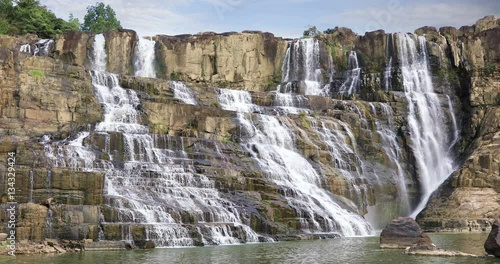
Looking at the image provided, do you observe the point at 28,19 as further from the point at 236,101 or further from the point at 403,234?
the point at 403,234

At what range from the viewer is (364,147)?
63.8 metres

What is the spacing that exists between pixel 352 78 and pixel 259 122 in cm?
2498

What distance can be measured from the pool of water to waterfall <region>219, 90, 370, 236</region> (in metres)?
8.03

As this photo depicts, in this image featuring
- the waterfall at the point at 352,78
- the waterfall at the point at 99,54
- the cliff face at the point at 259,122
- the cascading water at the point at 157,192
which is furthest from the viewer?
the waterfall at the point at 352,78

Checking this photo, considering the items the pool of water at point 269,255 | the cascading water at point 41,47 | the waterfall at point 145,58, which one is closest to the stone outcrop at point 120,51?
the waterfall at point 145,58

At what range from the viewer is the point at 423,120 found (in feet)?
233

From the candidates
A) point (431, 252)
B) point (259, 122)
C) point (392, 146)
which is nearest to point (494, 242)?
point (431, 252)

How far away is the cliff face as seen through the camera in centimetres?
3984

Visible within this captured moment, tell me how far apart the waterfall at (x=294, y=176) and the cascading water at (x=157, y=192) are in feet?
20.7

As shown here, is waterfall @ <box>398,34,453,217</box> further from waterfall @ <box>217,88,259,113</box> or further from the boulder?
the boulder

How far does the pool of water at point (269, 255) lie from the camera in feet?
96.5

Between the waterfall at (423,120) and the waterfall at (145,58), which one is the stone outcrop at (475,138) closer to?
the waterfall at (423,120)

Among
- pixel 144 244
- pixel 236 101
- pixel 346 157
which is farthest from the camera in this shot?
pixel 236 101

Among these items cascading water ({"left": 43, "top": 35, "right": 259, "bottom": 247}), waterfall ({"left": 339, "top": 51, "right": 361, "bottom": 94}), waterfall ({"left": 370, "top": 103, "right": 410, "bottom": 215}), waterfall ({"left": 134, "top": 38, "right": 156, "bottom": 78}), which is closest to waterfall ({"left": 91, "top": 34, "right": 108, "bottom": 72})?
waterfall ({"left": 134, "top": 38, "right": 156, "bottom": 78})
